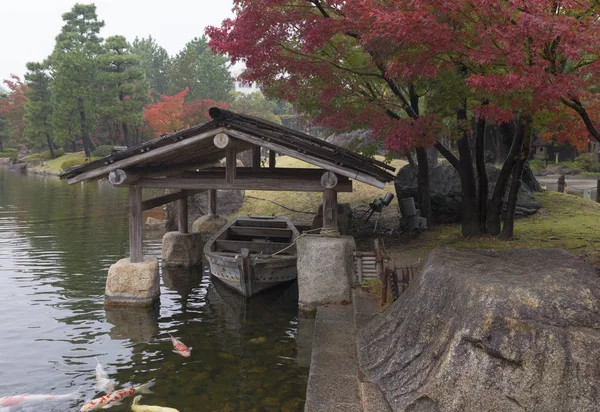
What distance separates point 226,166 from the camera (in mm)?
10734

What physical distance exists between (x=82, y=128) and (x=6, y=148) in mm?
29986

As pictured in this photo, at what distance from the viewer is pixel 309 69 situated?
37.5 feet

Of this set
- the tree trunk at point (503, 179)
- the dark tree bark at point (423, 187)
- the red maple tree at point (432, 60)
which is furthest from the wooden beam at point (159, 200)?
the tree trunk at point (503, 179)

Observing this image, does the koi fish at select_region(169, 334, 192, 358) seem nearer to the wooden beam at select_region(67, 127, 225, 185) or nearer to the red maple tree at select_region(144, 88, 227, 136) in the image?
the wooden beam at select_region(67, 127, 225, 185)

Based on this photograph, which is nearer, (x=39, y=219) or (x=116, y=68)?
(x=39, y=219)

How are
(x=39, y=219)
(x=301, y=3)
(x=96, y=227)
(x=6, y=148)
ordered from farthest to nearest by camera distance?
(x=6, y=148), (x=39, y=219), (x=96, y=227), (x=301, y=3)

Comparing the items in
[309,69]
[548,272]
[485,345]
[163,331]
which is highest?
[309,69]

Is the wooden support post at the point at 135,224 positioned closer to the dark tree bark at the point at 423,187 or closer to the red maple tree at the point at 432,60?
the red maple tree at the point at 432,60

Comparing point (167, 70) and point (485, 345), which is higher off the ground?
point (167, 70)

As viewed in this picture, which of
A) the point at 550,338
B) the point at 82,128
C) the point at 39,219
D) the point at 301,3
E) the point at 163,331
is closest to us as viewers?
the point at 550,338

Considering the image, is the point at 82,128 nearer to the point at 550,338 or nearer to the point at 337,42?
the point at 337,42

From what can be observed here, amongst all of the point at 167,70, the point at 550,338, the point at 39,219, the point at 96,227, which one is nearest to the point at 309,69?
the point at 550,338

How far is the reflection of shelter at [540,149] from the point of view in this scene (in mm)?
40941

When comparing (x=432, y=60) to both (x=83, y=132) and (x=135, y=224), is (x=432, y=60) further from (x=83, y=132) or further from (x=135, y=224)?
(x=83, y=132)
